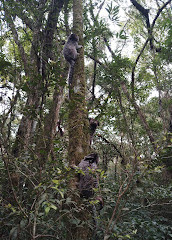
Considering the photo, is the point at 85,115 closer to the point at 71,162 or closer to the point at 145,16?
the point at 71,162

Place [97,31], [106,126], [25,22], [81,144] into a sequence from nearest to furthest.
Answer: [81,144] < [25,22] < [97,31] < [106,126]

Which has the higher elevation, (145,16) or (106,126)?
(145,16)

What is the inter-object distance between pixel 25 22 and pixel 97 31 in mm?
1473

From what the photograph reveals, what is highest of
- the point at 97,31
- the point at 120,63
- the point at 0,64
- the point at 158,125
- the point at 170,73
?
the point at 170,73

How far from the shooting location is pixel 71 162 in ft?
7.24

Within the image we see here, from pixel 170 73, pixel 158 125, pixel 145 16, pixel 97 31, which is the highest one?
pixel 145 16

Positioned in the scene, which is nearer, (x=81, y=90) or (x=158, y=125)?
(x=81, y=90)

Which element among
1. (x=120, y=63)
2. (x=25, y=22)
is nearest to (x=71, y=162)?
(x=25, y=22)

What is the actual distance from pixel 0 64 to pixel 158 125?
8.31m

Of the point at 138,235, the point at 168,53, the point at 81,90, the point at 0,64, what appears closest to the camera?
the point at 0,64

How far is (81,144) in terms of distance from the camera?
2.38 m

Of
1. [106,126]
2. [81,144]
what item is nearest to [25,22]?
[81,144]

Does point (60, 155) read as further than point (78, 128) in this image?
Yes

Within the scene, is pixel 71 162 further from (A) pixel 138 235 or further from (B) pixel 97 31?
(B) pixel 97 31
